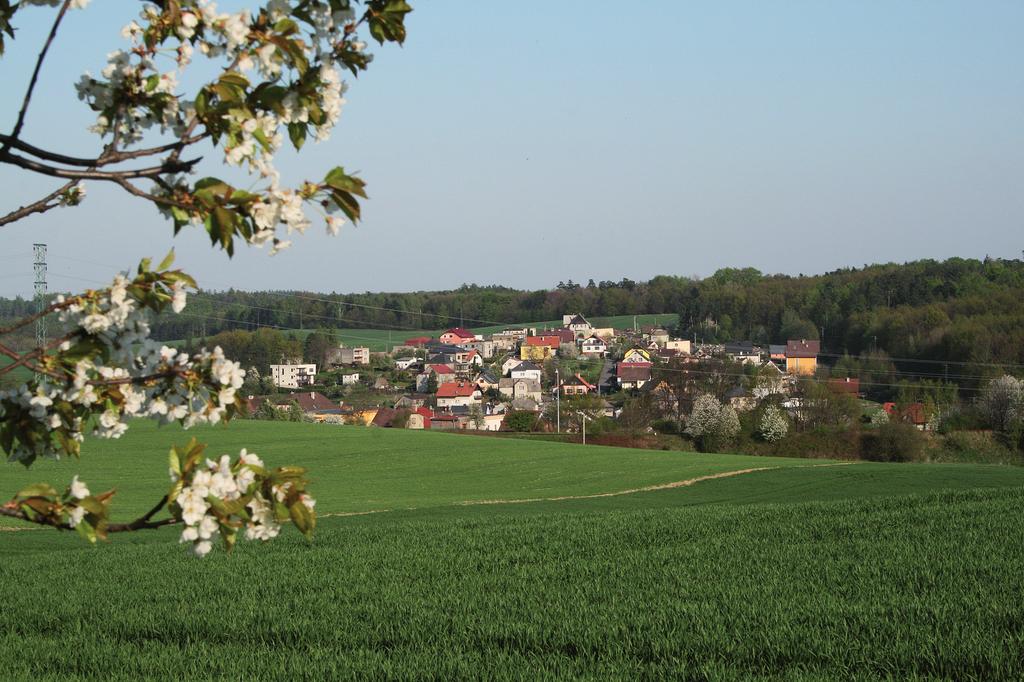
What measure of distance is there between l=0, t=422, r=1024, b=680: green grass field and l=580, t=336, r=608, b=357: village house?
107m

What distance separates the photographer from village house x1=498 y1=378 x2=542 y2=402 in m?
106

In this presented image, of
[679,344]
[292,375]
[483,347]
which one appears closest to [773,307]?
[679,344]

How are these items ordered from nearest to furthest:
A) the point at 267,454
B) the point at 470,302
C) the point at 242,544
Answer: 1. the point at 242,544
2. the point at 267,454
3. the point at 470,302

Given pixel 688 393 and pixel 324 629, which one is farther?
pixel 688 393

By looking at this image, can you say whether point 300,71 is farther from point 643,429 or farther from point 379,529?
point 643,429

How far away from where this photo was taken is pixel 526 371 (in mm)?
118000

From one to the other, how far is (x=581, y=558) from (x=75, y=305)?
10299 mm

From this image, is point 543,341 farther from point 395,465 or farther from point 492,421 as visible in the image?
point 395,465

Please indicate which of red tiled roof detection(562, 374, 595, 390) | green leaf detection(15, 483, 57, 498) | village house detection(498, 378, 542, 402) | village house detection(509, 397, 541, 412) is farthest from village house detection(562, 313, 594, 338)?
green leaf detection(15, 483, 57, 498)

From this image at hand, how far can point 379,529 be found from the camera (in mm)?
18625

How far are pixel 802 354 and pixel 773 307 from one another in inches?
886

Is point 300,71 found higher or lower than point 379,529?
higher

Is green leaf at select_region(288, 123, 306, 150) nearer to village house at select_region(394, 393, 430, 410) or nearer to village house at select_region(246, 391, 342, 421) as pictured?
village house at select_region(246, 391, 342, 421)

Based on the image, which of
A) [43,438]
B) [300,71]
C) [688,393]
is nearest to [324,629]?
[43,438]
